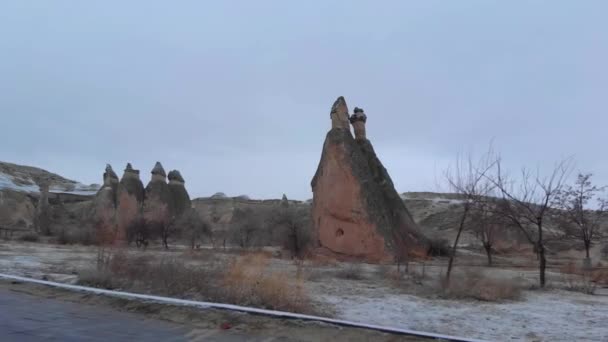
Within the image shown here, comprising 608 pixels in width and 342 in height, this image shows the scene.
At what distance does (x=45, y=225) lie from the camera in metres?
46.3

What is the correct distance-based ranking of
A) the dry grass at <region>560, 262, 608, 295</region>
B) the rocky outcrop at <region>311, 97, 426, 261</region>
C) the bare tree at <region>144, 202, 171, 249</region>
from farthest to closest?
the bare tree at <region>144, 202, 171, 249</region> → the rocky outcrop at <region>311, 97, 426, 261</region> → the dry grass at <region>560, 262, 608, 295</region>

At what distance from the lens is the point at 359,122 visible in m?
30.4

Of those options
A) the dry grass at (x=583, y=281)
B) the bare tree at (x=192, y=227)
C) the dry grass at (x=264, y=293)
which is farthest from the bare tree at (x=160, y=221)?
the dry grass at (x=264, y=293)

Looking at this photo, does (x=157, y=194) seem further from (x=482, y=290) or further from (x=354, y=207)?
(x=482, y=290)

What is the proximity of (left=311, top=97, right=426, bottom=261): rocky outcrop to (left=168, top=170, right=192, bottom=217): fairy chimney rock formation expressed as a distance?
2272 cm

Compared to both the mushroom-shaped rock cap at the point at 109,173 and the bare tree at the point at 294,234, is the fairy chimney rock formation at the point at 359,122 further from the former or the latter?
the mushroom-shaped rock cap at the point at 109,173

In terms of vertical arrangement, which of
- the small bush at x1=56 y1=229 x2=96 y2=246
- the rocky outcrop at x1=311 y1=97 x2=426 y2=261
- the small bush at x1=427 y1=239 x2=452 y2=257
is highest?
the rocky outcrop at x1=311 y1=97 x2=426 y2=261

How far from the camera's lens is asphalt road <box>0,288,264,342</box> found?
6.02 metres

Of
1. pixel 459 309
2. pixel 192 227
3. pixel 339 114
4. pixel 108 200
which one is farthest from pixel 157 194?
pixel 459 309

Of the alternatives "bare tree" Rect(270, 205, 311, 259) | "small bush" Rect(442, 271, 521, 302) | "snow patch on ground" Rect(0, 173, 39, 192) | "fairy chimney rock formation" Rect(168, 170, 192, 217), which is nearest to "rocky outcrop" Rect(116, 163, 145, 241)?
"fairy chimney rock formation" Rect(168, 170, 192, 217)

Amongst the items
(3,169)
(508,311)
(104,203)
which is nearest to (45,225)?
(104,203)

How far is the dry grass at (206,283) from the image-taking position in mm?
8734

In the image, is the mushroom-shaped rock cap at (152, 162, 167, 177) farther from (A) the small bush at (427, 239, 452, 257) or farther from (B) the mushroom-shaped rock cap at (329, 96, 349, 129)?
(A) the small bush at (427, 239, 452, 257)

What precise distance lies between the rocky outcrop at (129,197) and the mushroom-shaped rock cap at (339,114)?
72.5 feet
